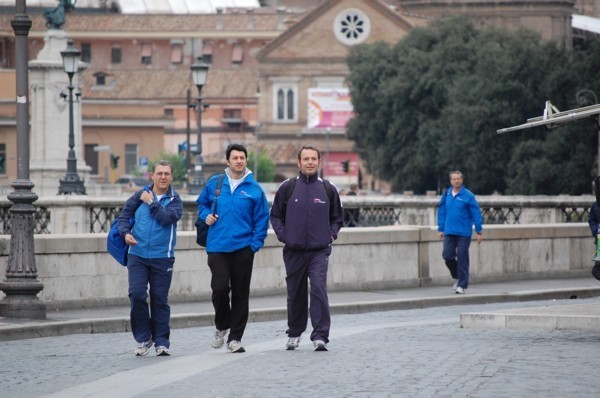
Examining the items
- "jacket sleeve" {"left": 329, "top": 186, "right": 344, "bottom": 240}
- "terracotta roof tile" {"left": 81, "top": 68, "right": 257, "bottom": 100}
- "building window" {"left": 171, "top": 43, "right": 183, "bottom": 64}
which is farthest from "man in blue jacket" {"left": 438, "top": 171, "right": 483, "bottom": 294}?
"building window" {"left": 171, "top": 43, "right": 183, "bottom": 64}

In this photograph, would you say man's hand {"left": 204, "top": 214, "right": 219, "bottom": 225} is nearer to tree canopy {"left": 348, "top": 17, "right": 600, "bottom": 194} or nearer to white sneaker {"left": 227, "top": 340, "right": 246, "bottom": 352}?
white sneaker {"left": 227, "top": 340, "right": 246, "bottom": 352}

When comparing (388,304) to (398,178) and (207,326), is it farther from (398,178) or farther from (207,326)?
(398,178)

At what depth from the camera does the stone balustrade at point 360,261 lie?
21.7 m

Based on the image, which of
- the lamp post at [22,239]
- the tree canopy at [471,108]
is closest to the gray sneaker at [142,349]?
the lamp post at [22,239]

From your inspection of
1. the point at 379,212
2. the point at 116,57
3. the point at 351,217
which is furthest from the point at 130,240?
the point at 116,57

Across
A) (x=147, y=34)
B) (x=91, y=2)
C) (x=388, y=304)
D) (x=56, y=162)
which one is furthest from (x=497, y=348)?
(x=91, y=2)

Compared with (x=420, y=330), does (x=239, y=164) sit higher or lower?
higher

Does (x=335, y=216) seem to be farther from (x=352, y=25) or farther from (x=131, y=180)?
(x=352, y=25)

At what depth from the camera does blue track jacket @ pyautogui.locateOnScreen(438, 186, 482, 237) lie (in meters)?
25.4

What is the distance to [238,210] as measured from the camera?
15.9m

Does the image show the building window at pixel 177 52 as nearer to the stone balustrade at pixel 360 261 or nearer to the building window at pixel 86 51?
the building window at pixel 86 51

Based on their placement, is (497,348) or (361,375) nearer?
(361,375)

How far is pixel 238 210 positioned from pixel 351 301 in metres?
8.12

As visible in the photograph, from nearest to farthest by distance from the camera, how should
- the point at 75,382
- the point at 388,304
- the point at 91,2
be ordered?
the point at 75,382 < the point at 388,304 < the point at 91,2
